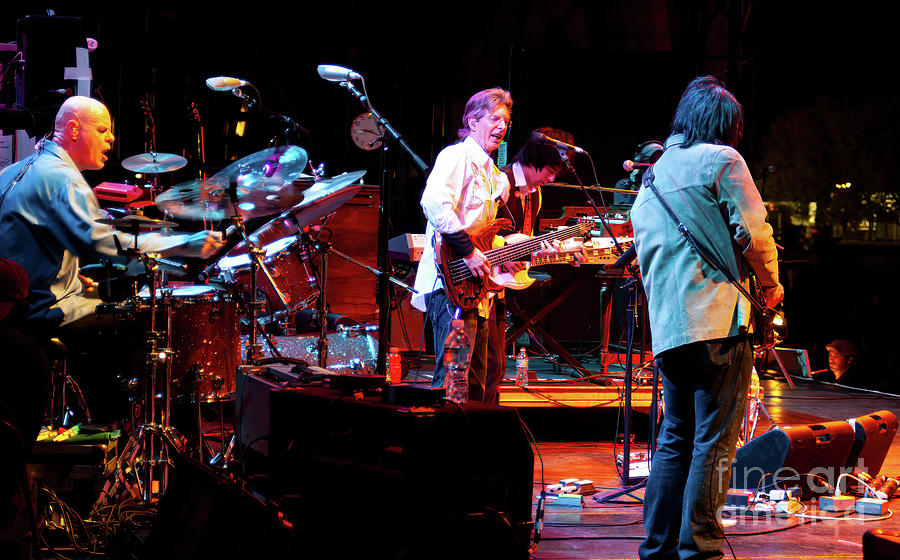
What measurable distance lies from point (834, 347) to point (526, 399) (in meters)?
4.24

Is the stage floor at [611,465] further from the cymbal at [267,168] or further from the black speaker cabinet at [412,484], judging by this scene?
the cymbal at [267,168]

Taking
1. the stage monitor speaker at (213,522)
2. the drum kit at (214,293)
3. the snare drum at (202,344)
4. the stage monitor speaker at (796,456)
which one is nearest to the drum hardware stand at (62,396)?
the drum kit at (214,293)

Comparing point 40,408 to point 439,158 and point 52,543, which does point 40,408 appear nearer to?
point 52,543

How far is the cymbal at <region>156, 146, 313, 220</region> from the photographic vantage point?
13.9ft

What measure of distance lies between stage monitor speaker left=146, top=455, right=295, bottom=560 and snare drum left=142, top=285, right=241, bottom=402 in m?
1.92

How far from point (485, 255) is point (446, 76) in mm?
6450

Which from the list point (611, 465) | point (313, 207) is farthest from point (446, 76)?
point (611, 465)

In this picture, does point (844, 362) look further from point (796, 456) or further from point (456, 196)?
point (456, 196)

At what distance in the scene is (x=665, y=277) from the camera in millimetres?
3047

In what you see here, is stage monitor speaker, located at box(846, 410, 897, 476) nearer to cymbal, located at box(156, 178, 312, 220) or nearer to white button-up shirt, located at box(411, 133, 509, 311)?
white button-up shirt, located at box(411, 133, 509, 311)

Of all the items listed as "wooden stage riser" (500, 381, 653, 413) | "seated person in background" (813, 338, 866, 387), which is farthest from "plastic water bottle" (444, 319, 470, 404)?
"seated person in background" (813, 338, 866, 387)

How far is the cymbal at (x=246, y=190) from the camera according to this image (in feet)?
13.9

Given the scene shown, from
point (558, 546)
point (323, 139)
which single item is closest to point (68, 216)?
point (558, 546)

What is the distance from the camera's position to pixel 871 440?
4434 mm
